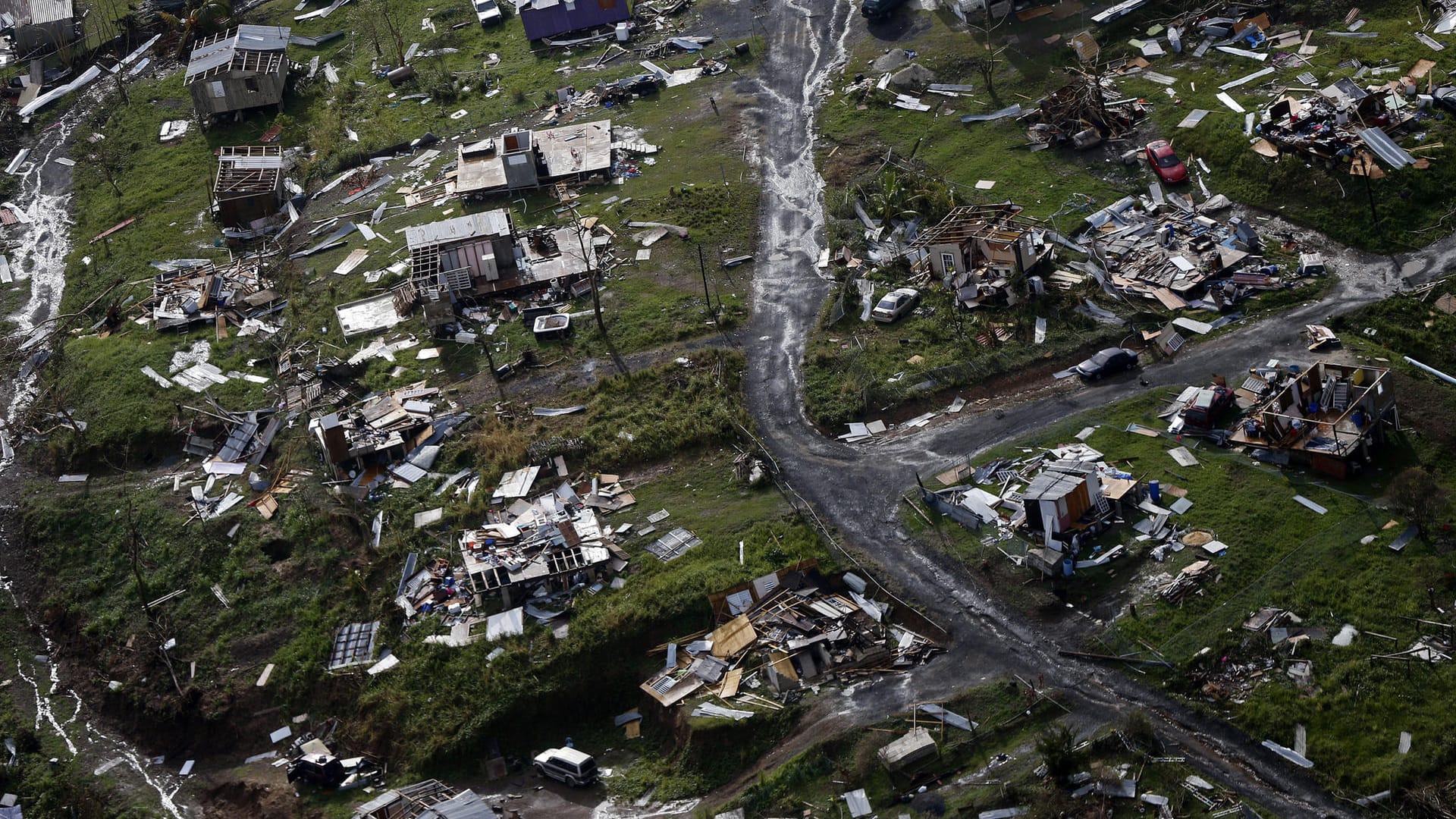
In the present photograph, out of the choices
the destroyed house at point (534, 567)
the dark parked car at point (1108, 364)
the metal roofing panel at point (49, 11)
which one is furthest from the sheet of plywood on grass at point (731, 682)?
the metal roofing panel at point (49, 11)

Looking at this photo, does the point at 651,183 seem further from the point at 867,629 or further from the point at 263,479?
the point at 867,629

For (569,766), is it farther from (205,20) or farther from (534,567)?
(205,20)

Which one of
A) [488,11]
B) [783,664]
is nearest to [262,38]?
[488,11]

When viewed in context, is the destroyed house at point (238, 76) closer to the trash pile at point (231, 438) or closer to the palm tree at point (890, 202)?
the trash pile at point (231, 438)

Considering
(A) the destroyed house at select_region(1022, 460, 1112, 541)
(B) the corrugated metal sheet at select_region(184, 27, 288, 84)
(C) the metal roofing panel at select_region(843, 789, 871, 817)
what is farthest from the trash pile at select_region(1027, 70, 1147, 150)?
(B) the corrugated metal sheet at select_region(184, 27, 288, 84)

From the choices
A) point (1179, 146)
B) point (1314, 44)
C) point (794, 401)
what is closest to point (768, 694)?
point (794, 401)
